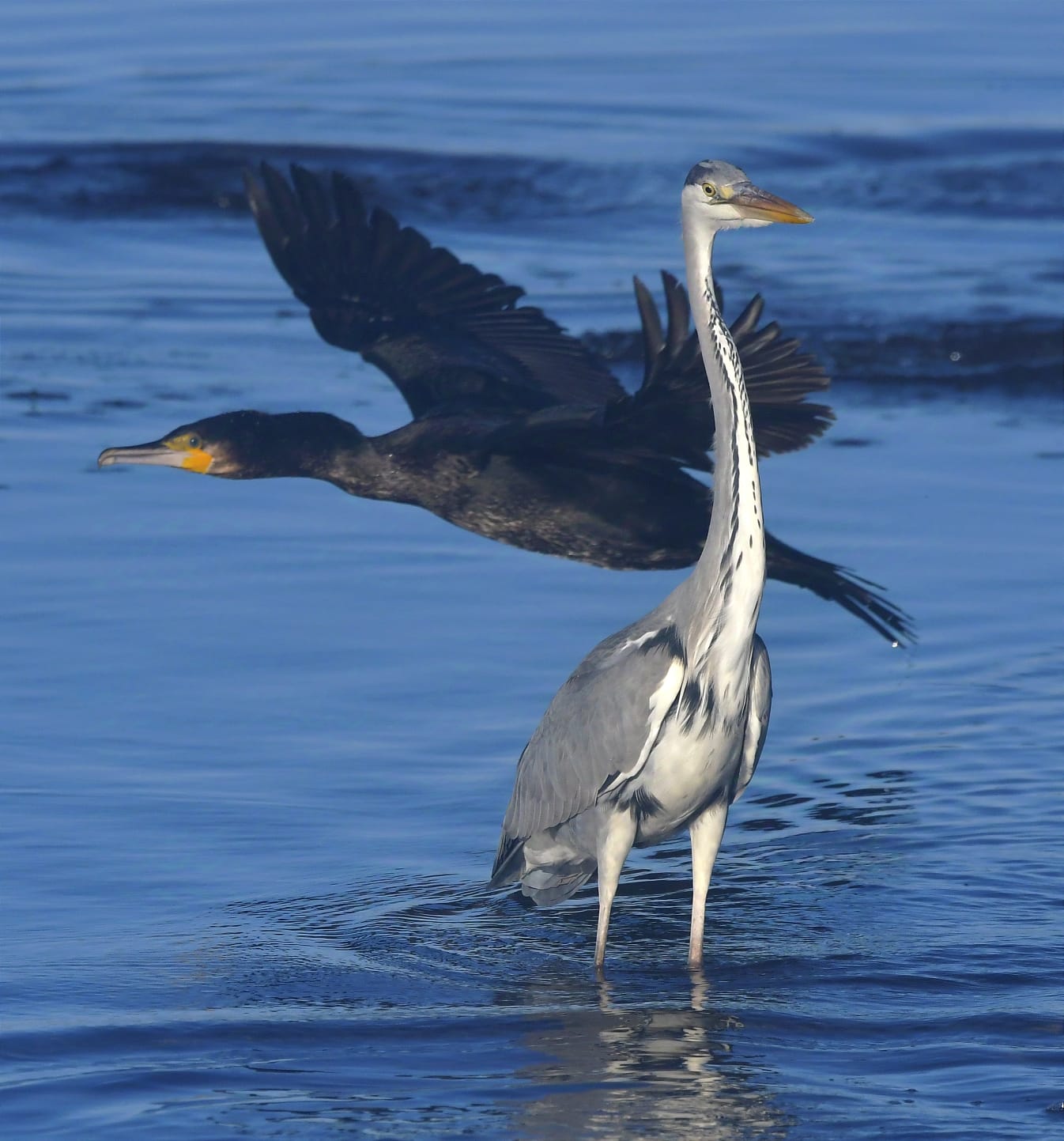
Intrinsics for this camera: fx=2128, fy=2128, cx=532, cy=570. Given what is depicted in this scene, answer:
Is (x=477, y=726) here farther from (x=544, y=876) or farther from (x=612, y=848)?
(x=612, y=848)

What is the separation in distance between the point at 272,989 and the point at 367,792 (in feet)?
4.19

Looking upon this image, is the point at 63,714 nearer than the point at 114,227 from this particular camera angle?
Yes

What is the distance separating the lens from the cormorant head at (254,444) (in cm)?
793

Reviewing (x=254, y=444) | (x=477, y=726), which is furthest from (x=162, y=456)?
(x=477, y=726)

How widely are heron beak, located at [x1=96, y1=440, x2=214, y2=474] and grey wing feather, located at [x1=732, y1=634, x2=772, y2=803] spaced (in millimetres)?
2889

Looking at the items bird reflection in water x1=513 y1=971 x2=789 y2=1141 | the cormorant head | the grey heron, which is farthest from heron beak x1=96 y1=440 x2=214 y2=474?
bird reflection in water x1=513 y1=971 x2=789 y2=1141

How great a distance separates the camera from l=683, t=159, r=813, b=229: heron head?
5391 millimetres

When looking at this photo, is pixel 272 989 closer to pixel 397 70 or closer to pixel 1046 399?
pixel 1046 399

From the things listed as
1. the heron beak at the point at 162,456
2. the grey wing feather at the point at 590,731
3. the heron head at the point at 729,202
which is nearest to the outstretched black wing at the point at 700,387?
the heron head at the point at 729,202

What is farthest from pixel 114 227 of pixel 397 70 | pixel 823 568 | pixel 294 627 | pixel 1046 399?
pixel 823 568

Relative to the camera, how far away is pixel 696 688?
538cm

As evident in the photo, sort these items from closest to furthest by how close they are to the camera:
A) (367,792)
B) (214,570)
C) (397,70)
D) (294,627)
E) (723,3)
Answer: (367,792) → (294,627) → (214,570) → (397,70) → (723,3)

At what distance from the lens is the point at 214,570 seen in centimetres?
842

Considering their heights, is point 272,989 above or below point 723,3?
below
